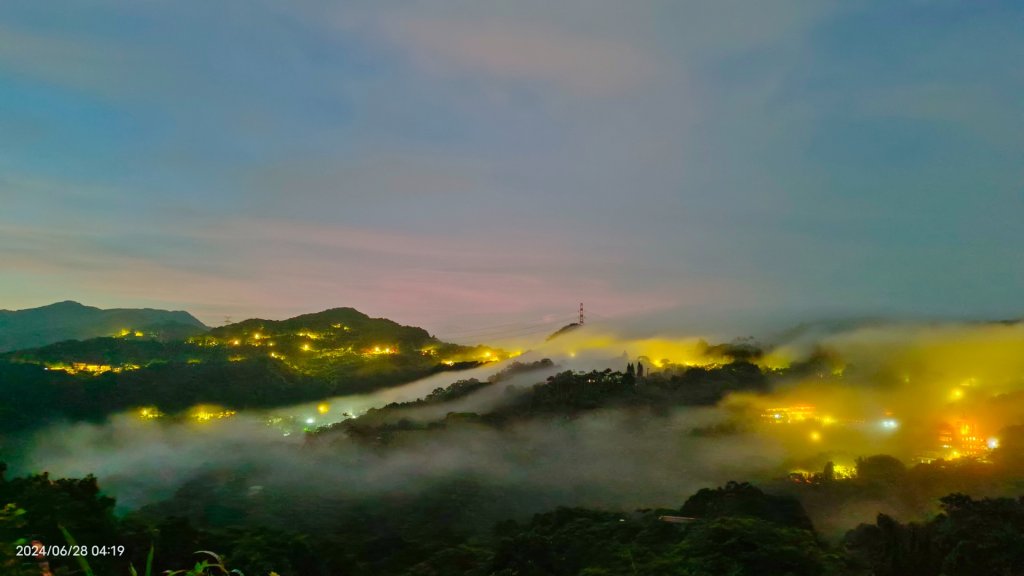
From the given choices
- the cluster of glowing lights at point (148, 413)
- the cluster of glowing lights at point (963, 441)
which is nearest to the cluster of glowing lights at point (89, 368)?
the cluster of glowing lights at point (148, 413)

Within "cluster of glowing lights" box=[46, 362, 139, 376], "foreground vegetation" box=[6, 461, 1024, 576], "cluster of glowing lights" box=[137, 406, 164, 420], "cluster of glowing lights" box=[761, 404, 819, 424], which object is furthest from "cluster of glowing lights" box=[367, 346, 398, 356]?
"foreground vegetation" box=[6, 461, 1024, 576]

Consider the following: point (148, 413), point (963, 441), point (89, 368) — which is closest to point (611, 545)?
point (963, 441)

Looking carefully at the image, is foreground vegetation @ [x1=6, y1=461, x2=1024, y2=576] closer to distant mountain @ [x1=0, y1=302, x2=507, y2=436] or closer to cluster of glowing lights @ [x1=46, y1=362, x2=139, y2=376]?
distant mountain @ [x1=0, y1=302, x2=507, y2=436]

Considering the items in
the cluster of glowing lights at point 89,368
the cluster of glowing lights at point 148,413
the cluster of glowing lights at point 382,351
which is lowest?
the cluster of glowing lights at point 148,413

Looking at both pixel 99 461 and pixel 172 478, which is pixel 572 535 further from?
pixel 99 461

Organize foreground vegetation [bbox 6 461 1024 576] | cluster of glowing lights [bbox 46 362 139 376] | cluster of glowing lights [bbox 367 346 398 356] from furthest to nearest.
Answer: cluster of glowing lights [bbox 367 346 398 356] < cluster of glowing lights [bbox 46 362 139 376] < foreground vegetation [bbox 6 461 1024 576]

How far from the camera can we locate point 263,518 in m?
56.0

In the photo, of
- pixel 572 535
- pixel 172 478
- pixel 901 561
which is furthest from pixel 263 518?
pixel 901 561

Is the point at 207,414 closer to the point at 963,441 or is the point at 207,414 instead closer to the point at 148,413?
the point at 148,413

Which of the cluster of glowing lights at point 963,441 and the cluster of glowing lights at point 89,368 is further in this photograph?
the cluster of glowing lights at point 89,368

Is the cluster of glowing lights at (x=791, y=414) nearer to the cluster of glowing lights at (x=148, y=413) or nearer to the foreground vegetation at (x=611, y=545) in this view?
the foreground vegetation at (x=611, y=545)

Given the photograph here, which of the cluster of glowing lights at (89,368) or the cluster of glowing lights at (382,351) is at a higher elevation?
the cluster of glowing lights at (382,351)

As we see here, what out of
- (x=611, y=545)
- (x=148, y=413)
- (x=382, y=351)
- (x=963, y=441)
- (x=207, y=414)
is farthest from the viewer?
(x=382, y=351)

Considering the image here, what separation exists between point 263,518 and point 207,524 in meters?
5.50
